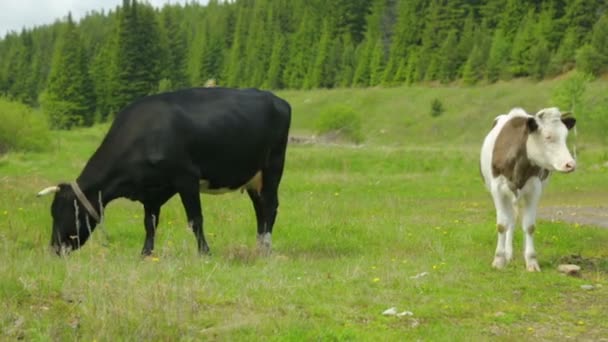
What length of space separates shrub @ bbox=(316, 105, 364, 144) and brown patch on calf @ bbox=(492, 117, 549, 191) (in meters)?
51.4

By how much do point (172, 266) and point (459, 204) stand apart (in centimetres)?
1497

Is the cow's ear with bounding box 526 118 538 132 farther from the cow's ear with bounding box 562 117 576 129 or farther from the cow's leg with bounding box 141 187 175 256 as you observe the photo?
the cow's leg with bounding box 141 187 175 256

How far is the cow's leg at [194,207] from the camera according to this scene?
33.0 ft

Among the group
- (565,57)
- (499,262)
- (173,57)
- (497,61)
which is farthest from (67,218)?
(173,57)

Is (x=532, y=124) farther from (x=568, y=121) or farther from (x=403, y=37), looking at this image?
(x=403, y=37)

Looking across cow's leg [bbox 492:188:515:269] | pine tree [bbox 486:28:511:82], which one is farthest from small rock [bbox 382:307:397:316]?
pine tree [bbox 486:28:511:82]

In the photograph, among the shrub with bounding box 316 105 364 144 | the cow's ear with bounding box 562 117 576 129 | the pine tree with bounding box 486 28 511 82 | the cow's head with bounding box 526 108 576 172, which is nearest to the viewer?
the cow's head with bounding box 526 108 576 172

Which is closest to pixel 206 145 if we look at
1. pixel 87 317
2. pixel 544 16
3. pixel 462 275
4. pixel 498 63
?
pixel 462 275

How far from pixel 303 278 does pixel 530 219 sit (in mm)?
3939

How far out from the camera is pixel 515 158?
1017cm

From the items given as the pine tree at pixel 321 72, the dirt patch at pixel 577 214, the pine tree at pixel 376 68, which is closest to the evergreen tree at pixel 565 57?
the pine tree at pixel 376 68

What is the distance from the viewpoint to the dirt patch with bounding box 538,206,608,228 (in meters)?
17.0

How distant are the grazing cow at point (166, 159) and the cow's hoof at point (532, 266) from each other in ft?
12.3

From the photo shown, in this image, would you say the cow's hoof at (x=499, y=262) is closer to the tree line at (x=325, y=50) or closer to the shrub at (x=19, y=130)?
the shrub at (x=19, y=130)
